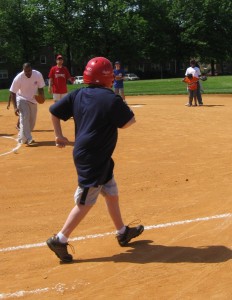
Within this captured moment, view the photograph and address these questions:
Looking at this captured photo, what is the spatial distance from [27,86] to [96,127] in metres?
7.34

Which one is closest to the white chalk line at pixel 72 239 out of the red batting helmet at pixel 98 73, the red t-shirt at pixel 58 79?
the red batting helmet at pixel 98 73

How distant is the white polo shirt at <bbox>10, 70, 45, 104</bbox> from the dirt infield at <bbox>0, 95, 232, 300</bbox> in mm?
1469

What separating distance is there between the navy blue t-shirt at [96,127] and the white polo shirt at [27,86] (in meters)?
7.12

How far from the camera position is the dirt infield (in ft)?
13.1

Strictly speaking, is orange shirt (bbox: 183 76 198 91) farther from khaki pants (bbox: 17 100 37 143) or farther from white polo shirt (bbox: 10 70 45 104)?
khaki pants (bbox: 17 100 37 143)

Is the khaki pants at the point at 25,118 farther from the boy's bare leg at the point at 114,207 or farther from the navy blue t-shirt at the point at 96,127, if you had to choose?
the navy blue t-shirt at the point at 96,127

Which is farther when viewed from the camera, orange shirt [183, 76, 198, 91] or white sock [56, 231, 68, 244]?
orange shirt [183, 76, 198, 91]

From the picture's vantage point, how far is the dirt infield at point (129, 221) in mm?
3996

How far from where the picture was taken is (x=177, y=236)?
5.09 meters

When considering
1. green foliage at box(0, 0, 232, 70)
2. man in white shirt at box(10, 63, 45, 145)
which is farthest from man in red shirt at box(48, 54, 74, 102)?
green foliage at box(0, 0, 232, 70)

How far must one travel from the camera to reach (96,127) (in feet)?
14.4

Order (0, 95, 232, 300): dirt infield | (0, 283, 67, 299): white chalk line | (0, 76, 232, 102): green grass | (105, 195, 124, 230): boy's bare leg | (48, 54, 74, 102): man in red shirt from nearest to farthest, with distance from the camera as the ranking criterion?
(0, 283, 67, 299): white chalk line → (0, 95, 232, 300): dirt infield → (105, 195, 124, 230): boy's bare leg → (48, 54, 74, 102): man in red shirt → (0, 76, 232, 102): green grass

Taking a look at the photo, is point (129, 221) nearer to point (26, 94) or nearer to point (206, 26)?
point (26, 94)

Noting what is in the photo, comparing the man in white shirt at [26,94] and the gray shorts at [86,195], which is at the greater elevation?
the man in white shirt at [26,94]
